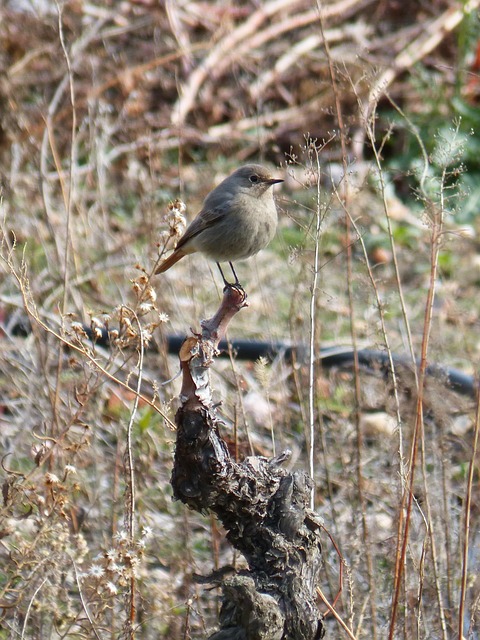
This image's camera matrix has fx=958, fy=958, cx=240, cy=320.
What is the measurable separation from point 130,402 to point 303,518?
2580mm

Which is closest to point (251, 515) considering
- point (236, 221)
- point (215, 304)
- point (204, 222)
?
point (236, 221)

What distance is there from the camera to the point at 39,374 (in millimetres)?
4594

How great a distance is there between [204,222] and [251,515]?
2318 millimetres

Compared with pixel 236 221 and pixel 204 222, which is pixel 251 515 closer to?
pixel 236 221

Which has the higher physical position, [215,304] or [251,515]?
[215,304]

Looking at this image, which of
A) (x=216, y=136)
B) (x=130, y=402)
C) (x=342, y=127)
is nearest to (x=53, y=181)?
(x=216, y=136)

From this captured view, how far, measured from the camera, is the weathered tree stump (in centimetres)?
251

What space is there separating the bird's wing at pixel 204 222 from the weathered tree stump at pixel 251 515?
2.03 m

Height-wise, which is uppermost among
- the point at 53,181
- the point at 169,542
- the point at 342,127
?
the point at 53,181

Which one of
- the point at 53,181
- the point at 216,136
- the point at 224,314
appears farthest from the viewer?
the point at 216,136

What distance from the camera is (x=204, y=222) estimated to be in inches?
187

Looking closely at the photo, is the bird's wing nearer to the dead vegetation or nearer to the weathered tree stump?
the dead vegetation

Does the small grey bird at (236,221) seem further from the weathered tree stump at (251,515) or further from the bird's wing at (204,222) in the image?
the weathered tree stump at (251,515)

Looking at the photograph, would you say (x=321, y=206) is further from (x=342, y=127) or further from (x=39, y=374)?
(x=39, y=374)
